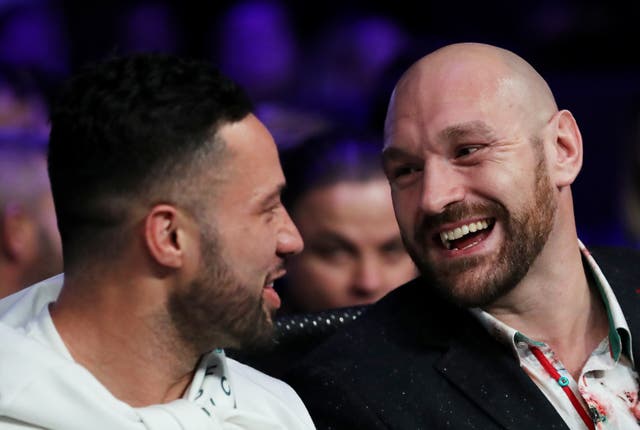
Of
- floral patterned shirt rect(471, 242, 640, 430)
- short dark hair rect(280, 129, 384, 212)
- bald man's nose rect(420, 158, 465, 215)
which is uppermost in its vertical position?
bald man's nose rect(420, 158, 465, 215)

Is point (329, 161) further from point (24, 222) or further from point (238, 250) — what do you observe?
point (238, 250)

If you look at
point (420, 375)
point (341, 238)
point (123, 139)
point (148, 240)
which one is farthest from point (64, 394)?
point (341, 238)

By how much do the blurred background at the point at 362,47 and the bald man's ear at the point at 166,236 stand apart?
1912 millimetres

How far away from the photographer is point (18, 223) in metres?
2.53

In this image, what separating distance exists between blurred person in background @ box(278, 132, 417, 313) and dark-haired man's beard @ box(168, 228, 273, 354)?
2.70 feet

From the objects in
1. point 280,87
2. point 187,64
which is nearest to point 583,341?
point 187,64

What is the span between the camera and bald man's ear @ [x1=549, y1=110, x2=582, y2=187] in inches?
81.4

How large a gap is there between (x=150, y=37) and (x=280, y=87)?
0.56 metres

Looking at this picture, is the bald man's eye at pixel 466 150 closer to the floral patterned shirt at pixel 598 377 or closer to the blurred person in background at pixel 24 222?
the floral patterned shirt at pixel 598 377

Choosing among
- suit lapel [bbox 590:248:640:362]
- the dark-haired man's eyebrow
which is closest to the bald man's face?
suit lapel [bbox 590:248:640:362]

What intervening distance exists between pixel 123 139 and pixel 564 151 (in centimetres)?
89

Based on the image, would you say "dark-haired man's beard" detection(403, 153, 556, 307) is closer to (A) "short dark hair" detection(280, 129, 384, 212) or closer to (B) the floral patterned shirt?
(B) the floral patterned shirt

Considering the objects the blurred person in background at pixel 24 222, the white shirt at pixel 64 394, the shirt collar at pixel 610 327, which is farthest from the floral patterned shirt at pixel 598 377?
the blurred person in background at pixel 24 222

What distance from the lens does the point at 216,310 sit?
1663mm
